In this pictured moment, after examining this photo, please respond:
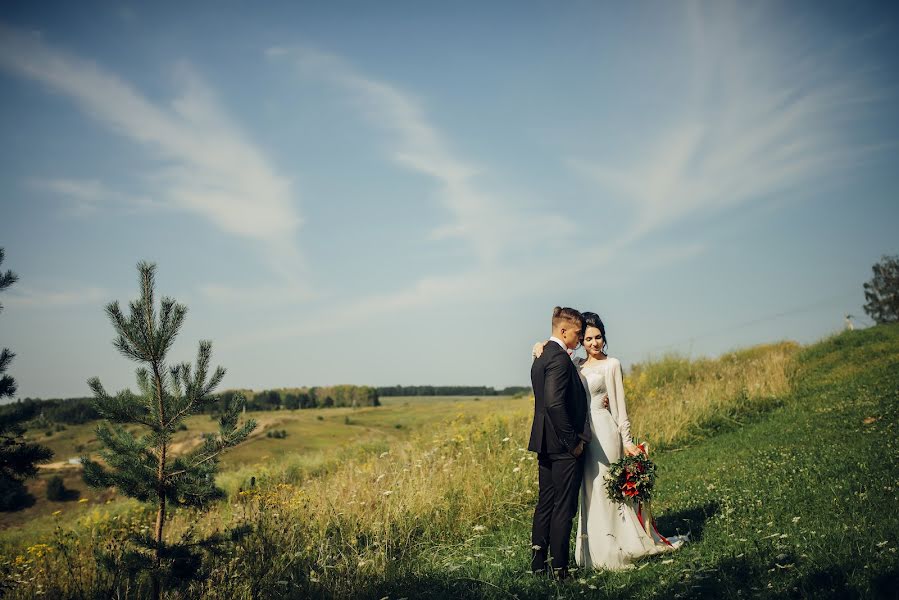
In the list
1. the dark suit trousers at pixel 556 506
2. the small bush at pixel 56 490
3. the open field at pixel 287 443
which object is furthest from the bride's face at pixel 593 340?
the small bush at pixel 56 490

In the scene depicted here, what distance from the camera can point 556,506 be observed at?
518 cm

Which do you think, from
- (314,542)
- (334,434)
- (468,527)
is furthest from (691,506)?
(334,434)

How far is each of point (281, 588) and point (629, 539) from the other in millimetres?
3497

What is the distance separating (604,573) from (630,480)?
2.95 feet

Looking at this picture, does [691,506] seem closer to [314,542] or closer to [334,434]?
[314,542]

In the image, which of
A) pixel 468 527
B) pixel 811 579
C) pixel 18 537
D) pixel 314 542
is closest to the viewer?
pixel 811 579

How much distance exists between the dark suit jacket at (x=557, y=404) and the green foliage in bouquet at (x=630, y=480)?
51 centimetres

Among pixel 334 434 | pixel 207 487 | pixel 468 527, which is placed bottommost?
pixel 334 434

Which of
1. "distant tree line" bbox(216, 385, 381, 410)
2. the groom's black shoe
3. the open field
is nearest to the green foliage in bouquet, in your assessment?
the groom's black shoe

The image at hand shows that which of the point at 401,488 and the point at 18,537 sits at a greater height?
the point at 401,488

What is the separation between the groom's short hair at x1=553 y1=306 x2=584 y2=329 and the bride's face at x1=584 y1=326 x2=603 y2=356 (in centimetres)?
51

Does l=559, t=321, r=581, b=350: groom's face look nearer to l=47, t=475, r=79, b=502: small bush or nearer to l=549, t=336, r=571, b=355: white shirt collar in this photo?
l=549, t=336, r=571, b=355: white shirt collar

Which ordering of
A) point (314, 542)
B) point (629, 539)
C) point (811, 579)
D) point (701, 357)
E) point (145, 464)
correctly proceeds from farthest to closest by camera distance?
point (701, 357) < point (314, 542) < point (629, 539) < point (145, 464) < point (811, 579)

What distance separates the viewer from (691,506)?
23.5ft
